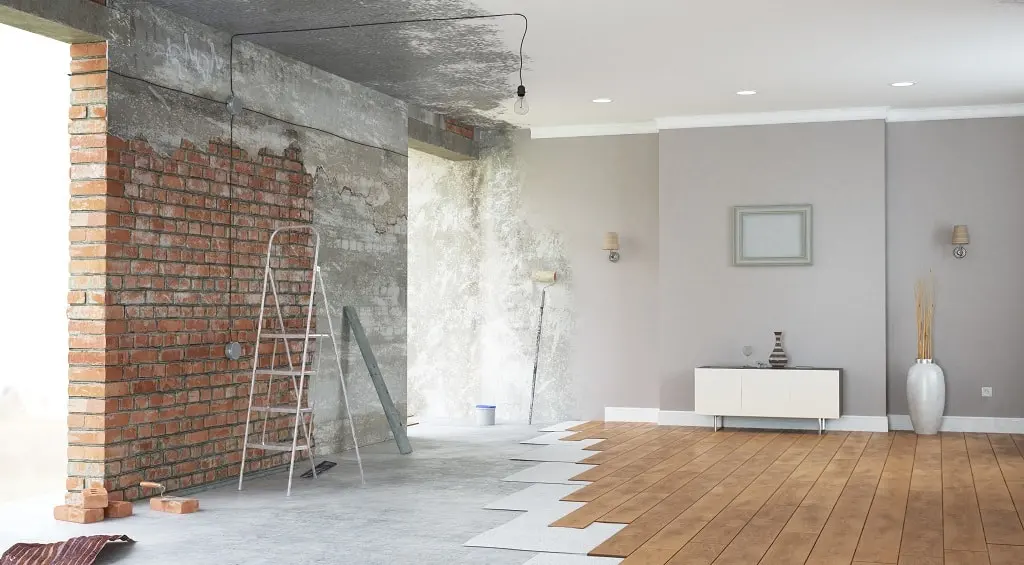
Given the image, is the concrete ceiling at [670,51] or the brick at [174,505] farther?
the concrete ceiling at [670,51]

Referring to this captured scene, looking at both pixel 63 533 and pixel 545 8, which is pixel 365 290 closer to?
pixel 545 8

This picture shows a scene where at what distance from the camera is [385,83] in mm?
8227

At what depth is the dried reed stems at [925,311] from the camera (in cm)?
920

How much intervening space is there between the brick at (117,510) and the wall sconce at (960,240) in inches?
281

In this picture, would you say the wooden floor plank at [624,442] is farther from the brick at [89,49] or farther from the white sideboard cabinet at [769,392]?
the brick at [89,49]

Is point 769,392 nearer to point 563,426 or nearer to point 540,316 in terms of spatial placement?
point 563,426

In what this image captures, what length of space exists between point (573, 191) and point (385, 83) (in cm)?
278

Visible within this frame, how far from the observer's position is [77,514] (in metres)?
5.12

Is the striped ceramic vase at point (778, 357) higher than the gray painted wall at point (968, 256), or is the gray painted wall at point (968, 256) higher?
the gray painted wall at point (968, 256)

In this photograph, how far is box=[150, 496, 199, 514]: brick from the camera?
Result: 5.39 m

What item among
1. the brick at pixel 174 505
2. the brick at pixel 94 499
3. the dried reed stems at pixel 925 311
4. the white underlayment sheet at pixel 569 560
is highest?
the dried reed stems at pixel 925 311

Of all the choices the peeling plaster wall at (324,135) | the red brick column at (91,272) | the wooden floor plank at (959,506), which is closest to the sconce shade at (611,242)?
the peeling plaster wall at (324,135)

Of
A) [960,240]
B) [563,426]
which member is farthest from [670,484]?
[960,240]

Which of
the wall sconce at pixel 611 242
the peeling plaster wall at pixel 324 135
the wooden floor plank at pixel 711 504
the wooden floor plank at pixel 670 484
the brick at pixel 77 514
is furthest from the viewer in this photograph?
the wall sconce at pixel 611 242
